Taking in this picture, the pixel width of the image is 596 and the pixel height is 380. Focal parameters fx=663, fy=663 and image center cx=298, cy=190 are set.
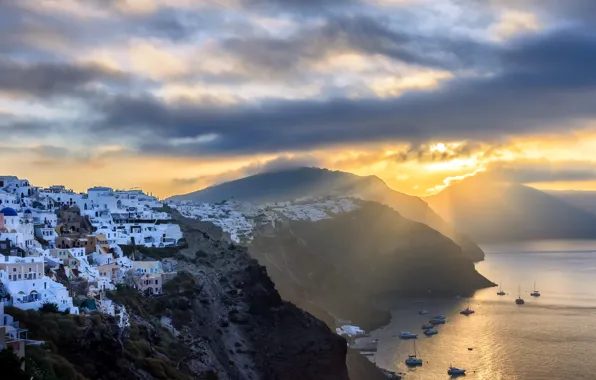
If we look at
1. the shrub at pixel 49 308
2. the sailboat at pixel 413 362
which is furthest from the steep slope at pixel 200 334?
the sailboat at pixel 413 362

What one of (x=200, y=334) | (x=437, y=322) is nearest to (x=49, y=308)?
(x=200, y=334)

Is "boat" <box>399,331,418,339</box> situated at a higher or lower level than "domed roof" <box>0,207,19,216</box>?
lower

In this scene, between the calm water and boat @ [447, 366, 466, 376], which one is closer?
boat @ [447, 366, 466, 376]

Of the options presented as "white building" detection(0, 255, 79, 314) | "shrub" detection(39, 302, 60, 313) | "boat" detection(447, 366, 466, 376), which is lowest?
"boat" detection(447, 366, 466, 376)

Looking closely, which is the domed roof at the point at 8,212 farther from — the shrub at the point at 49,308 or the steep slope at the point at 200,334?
the shrub at the point at 49,308

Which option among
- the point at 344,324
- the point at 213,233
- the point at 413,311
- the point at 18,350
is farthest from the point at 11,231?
the point at 413,311

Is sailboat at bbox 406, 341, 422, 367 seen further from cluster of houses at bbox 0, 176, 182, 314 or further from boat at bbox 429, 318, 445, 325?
cluster of houses at bbox 0, 176, 182, 314

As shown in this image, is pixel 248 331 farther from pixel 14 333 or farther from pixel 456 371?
pixel 456 371

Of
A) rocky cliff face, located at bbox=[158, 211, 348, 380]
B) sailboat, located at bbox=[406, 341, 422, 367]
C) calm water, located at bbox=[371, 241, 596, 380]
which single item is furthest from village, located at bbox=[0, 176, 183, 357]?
calm water, located at bbox=[371, 241, 596, 380]

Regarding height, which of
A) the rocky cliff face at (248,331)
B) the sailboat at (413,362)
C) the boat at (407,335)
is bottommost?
the sailboat at (413,362)

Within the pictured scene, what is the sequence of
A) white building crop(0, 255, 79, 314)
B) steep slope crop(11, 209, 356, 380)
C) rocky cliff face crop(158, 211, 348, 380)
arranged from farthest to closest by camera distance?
rocky cliff face crop(158, 211, 348, 380) < white building crop(0, 255, 79, 314) < steep slope crop(11, 209, 356, 380)
